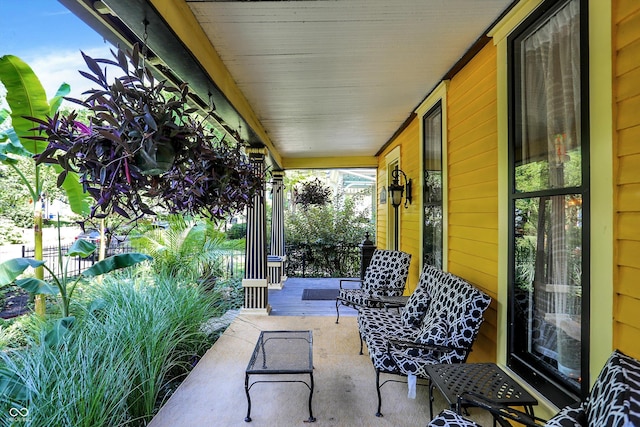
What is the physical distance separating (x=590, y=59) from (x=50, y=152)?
92.1 inches

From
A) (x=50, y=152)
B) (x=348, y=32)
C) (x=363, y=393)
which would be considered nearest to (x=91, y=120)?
(x=50, y=152)

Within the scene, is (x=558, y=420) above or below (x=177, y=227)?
below

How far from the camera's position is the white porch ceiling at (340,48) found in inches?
74.8

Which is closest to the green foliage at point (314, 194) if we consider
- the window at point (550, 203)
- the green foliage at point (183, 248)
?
the green foliage at point (183, 248)

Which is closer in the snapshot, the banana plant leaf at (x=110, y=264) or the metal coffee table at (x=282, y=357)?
the metal coffee table at (x=282, y=357)

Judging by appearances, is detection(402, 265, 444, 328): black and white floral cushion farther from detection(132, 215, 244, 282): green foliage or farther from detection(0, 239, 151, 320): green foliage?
detection(132, 215, 244, 282): green foliage

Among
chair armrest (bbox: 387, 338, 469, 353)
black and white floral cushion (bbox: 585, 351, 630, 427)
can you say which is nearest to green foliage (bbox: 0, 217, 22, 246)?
chair armrest (bbox: 387, 338, 469, 353)

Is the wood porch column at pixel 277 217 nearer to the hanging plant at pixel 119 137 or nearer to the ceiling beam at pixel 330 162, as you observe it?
the ceiling beam at pixel 330 162

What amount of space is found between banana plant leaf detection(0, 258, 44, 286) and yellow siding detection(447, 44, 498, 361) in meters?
3.63

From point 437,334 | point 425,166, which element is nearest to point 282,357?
point 437,334

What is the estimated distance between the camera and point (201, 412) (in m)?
2.28

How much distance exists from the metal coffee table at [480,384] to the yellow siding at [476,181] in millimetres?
419

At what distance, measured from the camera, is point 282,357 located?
8.23 ft

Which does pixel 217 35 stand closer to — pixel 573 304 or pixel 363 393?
pixel 573 304
